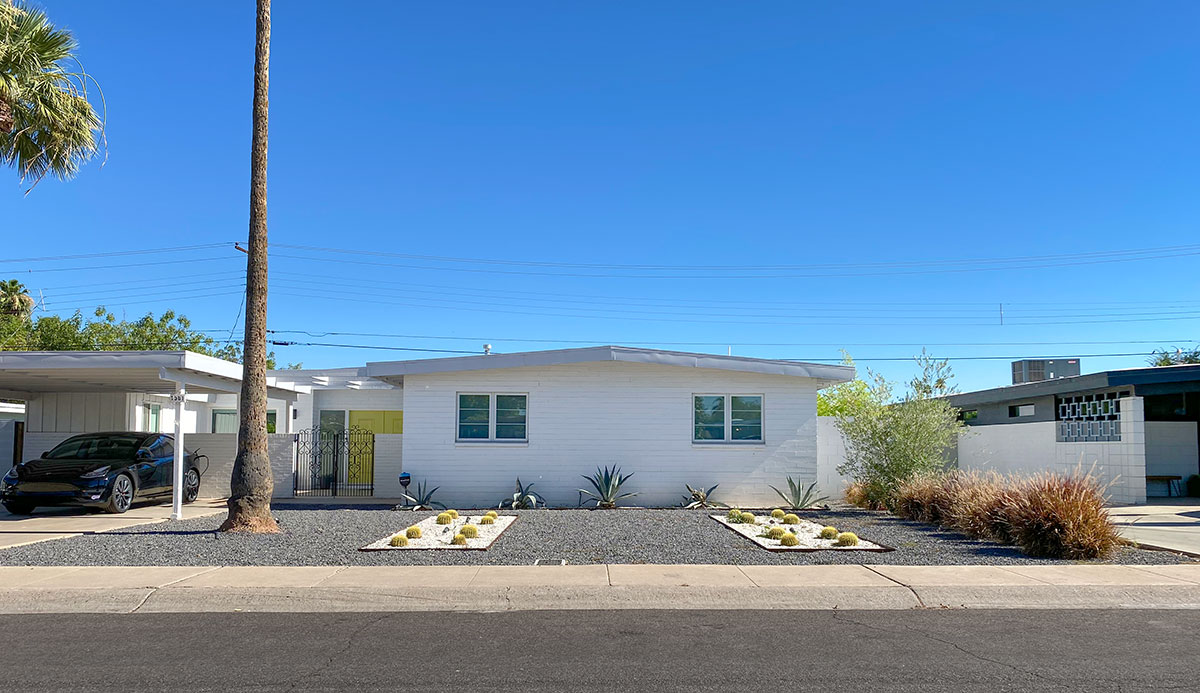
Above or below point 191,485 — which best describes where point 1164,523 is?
below

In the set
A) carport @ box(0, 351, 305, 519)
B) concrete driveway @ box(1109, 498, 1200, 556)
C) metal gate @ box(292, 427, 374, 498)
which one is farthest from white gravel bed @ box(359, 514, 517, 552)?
concrete driveway @ box(1109, 498, 1200, 556)

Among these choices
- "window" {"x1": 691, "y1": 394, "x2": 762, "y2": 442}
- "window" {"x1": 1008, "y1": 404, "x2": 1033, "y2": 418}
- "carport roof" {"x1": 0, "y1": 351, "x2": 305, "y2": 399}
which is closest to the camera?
"carport roof" {"x1": 0, "y1": 351, "x2": 305, "y2": 399}

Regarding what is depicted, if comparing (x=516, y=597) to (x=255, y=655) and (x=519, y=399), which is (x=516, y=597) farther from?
(x=519, y=399)

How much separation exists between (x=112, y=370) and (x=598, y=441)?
9.07 m

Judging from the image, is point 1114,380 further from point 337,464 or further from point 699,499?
point 337,464

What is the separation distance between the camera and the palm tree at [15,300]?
125 ft

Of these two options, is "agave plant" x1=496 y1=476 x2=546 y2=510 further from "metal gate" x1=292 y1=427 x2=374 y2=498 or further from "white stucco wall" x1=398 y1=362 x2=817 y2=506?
"metal gate" x1=292 y1=427 x2=374 y2=498

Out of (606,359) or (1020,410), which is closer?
(606,359)

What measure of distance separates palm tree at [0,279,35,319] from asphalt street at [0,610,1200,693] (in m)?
35.8

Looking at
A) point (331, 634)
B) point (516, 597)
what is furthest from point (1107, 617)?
point (331, 634)

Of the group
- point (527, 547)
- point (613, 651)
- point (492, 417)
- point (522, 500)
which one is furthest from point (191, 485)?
point (613, 651)

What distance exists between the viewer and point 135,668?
6.22 meters

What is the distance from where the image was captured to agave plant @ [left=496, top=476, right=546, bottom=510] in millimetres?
17672

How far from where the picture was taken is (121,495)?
53.7 ft
